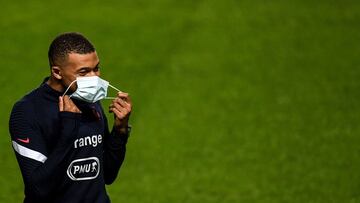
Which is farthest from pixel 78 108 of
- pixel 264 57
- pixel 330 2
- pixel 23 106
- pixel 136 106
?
pixel 330 2

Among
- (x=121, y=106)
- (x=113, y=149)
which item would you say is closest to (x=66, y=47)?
(x=121, y=106)

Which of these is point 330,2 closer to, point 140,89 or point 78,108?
point 140,89

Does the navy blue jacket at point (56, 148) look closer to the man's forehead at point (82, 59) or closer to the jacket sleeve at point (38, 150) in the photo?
the jacket sleeve at point (38, 150)

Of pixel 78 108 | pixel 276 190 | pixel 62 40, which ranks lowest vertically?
pixel 276 190

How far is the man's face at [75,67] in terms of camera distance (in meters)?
4.89

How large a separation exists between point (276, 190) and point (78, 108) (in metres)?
4.75

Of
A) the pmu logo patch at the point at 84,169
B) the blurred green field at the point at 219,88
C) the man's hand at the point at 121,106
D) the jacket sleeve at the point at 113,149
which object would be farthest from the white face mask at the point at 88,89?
the blurred green field at the point at 219,88

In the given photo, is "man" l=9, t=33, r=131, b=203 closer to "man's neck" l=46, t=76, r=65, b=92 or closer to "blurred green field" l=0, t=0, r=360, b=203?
"man's neck" l=46, t=76, r=65, b=92

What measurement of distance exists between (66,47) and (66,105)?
0.38m

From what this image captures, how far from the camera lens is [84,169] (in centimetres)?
491

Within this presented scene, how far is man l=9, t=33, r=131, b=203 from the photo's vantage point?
185 inches

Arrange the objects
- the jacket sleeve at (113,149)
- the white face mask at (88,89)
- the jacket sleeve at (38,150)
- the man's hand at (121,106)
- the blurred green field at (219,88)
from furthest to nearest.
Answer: the blurred green field at (219,88), the jacket sleeve at (113,149), the man's hand at (121,106), the white face mask at (88,89), the jacket sleeve at (38,150)

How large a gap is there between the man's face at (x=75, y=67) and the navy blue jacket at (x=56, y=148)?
0.34ft

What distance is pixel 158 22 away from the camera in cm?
1511
